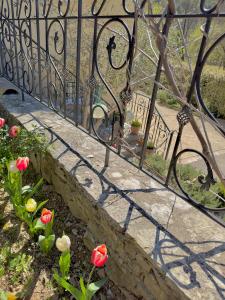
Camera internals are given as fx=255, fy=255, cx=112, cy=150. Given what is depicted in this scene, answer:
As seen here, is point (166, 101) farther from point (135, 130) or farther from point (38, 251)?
point (38, 251)

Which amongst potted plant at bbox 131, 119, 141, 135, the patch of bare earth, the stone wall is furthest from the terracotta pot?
the patch of bare earth

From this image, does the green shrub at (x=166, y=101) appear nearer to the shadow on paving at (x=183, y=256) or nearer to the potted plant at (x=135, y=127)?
the potted plant at (x=135, y=127)

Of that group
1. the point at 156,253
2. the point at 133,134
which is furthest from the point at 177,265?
the point at 133,134

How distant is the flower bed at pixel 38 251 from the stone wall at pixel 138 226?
0.31ft

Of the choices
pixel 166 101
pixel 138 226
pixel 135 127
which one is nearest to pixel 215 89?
pixel 166 101

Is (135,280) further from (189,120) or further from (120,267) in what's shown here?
(189,120)

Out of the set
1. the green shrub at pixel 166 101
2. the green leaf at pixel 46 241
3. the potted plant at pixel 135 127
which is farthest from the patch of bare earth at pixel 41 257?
the green shrub at pixel 166 101

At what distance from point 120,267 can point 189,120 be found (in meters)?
0.78

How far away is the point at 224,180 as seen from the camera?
1.13 m

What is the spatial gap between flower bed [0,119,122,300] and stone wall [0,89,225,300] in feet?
0.31

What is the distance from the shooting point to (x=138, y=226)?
117 cm

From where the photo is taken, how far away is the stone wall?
98 cm

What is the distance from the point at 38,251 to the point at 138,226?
0.69 m

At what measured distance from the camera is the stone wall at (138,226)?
0.98 m
